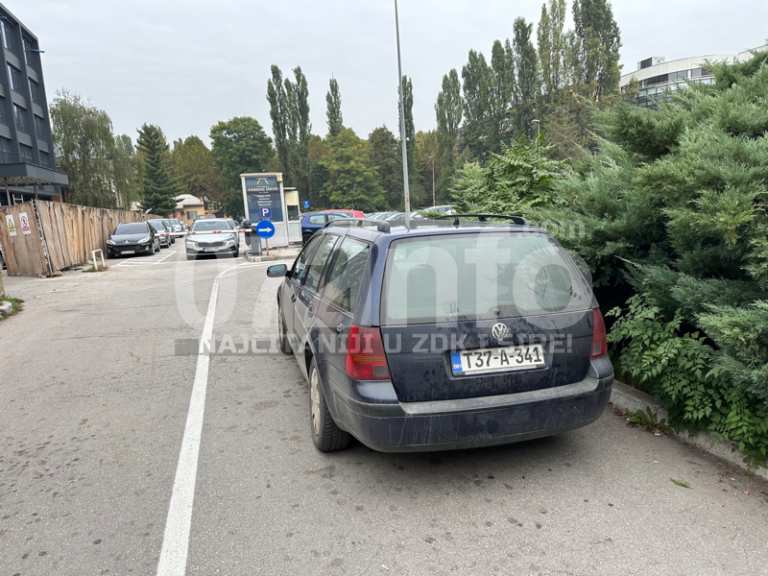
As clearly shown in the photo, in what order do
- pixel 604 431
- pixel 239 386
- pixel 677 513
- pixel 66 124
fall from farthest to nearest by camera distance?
pixel 66 124
pixel 239 386
pixel 604 431
pixel 677 513

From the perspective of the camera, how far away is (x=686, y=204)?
359 centimetres

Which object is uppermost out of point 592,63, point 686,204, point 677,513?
point 592,63

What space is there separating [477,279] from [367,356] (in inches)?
32.1

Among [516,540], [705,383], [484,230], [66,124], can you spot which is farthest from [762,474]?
[66,124]

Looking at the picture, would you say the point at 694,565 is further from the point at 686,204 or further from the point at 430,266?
the point at 686,204

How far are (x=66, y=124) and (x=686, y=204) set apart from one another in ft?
177

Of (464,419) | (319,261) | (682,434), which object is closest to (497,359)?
(464,419)

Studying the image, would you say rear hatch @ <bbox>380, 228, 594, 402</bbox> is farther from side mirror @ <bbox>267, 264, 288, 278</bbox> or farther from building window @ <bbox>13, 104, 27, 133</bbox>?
building window @ <bbox>13, 104, 27, 133</bbox>

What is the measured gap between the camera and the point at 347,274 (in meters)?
3.49

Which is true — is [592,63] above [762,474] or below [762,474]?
above

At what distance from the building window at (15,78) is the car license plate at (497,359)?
49882 mm

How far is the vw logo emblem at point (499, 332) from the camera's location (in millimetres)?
2986

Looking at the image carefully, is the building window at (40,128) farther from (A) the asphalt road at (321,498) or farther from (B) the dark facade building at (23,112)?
(A) the asphalt road at (321,498)

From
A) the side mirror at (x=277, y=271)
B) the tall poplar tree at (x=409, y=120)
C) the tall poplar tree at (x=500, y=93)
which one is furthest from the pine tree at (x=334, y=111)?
the side mirror at (x=277, y=271)
